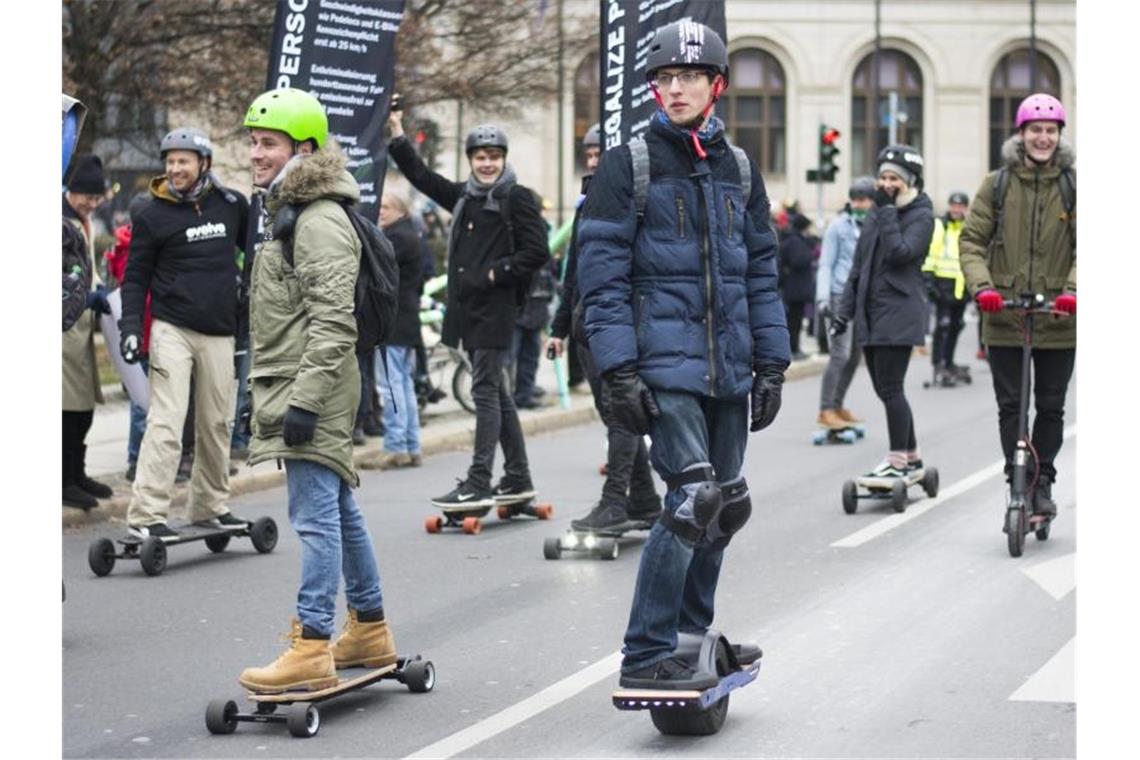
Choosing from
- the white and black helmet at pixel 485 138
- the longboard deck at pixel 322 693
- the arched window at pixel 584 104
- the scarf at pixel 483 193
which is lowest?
the longboard deck at pixel 322 693

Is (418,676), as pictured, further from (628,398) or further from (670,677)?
(628,398)

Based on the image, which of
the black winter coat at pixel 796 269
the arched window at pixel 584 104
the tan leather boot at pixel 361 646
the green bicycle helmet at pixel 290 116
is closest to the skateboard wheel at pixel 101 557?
the tan leather boot at pixel 361 646

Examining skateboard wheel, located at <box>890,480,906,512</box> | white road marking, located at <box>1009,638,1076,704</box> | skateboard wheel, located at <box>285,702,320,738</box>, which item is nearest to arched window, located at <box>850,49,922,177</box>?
skateboard wheel, located at <box>890,480,906,512</box>

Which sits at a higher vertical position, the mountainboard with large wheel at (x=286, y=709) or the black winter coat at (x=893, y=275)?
the black winter coat at (x=893, y=275)

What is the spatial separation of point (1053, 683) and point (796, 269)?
723 inches

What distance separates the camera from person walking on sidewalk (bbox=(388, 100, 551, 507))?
11.8 metres

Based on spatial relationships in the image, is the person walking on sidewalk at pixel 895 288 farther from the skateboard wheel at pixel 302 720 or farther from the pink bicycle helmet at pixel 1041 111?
the skateboard wheel at pixel 302 720

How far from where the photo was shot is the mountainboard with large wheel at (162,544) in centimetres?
1039

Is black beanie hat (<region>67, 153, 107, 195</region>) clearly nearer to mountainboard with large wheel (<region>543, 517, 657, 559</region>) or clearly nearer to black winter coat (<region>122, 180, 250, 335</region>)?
black winter coat (<region>122, 180, 250, 335</region>)

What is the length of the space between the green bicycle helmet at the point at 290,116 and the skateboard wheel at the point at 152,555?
3.42m

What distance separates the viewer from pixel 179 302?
10.7m

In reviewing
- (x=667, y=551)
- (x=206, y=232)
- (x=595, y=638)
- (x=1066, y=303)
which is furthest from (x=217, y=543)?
(x=667, y=551)

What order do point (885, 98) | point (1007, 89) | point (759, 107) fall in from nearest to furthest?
point (885, 98)
point (1007, 89)
point (759, 107)

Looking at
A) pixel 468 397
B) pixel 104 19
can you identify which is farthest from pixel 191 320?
pixel 104 19
